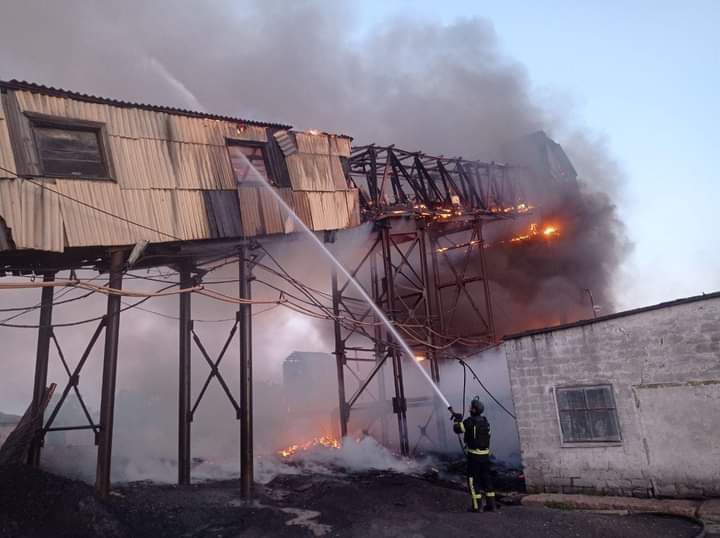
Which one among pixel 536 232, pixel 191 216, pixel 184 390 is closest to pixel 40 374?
pixel 184 390

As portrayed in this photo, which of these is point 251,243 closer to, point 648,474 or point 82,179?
point 82,179

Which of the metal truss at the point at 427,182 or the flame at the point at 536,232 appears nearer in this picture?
the metal truss at the point at 427,182

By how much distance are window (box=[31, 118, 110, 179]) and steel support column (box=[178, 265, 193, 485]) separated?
3.43m

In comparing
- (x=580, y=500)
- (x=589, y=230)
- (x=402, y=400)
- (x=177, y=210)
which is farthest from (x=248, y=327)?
(x=589, y=230)

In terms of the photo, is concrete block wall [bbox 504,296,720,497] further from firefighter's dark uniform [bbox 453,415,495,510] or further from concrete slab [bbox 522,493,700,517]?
firefighter's dark uniform [bbox 453,415,495,510]

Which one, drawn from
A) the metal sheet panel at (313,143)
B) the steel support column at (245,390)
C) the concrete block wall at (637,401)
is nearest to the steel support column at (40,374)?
the steel support column at (245,390)

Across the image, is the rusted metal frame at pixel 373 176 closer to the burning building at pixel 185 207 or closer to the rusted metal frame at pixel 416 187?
the burning building at pixel 185 207

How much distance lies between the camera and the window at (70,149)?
9.79 meters

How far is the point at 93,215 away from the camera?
9.95 metres

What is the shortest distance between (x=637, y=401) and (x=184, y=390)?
1041 centimetres

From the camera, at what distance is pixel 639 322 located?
406 inches

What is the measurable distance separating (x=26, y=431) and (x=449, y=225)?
15375mm

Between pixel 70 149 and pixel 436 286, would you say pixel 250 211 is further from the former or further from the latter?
pixel 436 286

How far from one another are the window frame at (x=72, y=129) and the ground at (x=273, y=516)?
5418mm
